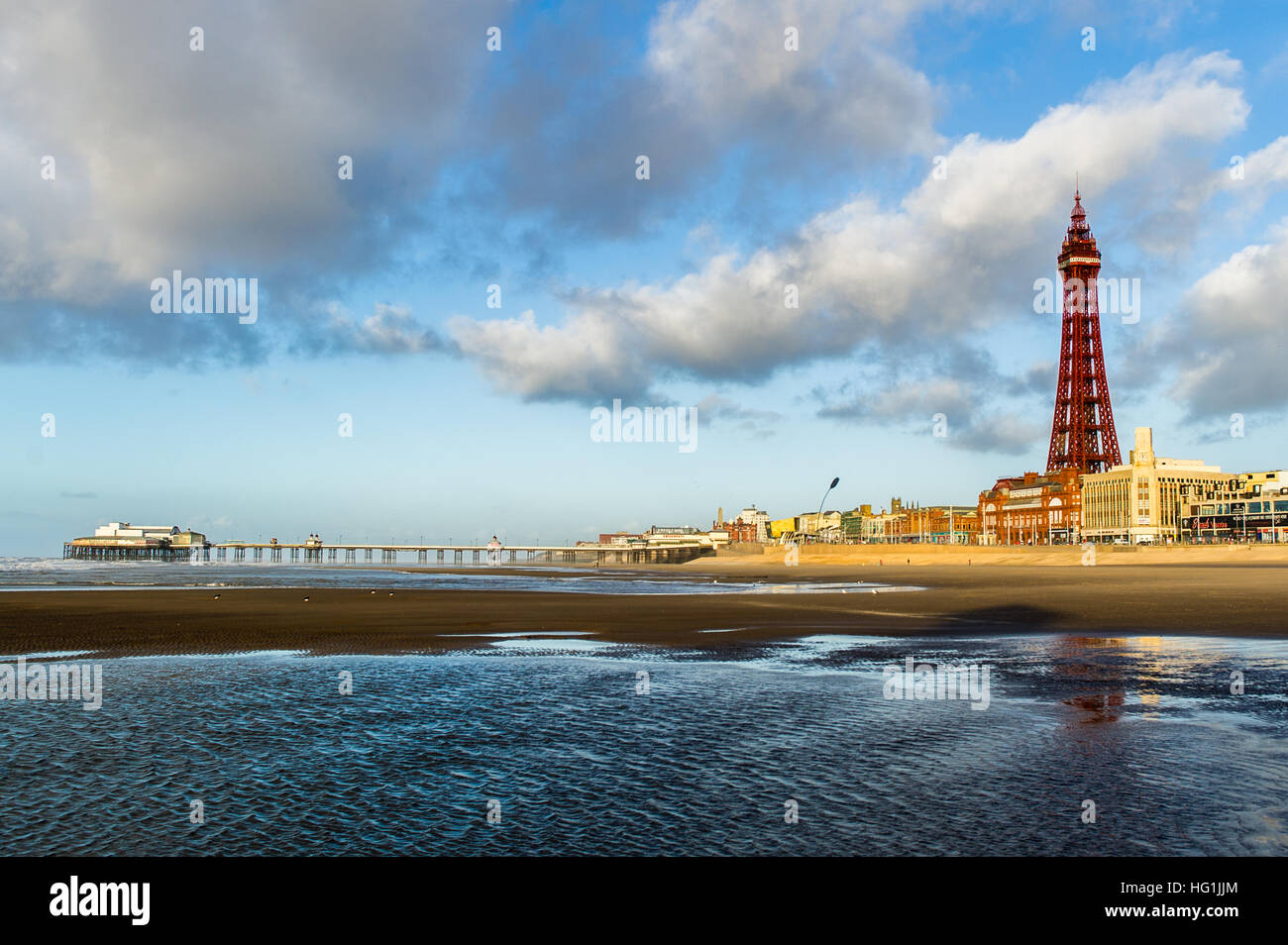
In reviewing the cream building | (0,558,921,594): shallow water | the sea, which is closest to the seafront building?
the cream building

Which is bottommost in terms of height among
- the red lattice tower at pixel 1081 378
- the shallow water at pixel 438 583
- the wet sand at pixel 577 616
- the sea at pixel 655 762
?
the shallow water at pixel 438 583

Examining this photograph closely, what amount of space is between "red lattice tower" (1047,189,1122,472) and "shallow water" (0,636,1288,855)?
175 meters

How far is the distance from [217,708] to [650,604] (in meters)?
21.5

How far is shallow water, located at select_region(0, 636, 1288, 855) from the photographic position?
237 inches

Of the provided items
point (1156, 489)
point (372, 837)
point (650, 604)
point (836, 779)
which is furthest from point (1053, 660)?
point (1156, 489)

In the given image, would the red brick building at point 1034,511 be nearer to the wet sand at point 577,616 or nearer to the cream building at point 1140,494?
the cream building at point 1140,494

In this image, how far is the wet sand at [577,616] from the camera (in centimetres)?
1888

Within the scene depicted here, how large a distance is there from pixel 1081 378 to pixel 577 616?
169122 mm

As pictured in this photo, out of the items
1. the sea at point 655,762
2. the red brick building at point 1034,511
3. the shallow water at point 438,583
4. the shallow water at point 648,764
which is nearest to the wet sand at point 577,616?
the sea at point 655,762

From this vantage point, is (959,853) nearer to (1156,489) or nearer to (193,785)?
(193,785)

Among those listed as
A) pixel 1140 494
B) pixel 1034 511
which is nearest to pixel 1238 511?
pixel 1140 494

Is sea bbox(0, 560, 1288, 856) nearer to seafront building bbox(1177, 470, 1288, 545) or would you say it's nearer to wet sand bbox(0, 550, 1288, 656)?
wet sand bbox(0, 550, 1288, 656)

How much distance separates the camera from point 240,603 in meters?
30.7

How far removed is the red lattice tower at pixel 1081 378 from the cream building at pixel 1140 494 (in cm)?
542
